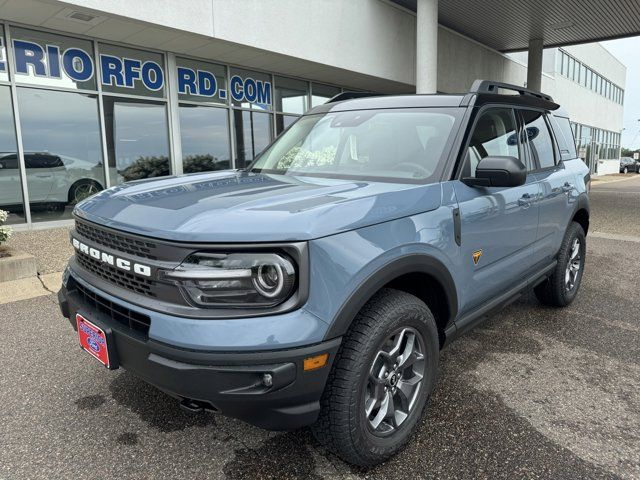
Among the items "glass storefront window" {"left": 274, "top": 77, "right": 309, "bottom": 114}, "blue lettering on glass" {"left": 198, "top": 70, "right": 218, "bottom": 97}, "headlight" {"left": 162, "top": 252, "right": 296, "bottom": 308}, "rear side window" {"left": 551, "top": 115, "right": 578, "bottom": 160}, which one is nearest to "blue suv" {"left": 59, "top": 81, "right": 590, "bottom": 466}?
"headlight" {"left": 162, "top": 252, "right": 296, "bottom": 308}

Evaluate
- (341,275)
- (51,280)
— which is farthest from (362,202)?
(51,280)

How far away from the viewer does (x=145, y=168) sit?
33.9 feet

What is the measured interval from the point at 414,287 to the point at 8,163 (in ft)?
28.1

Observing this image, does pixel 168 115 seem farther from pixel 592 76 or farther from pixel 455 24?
pixel 592 76

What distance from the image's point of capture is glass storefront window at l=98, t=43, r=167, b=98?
9.52m

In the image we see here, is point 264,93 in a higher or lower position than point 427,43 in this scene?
lower

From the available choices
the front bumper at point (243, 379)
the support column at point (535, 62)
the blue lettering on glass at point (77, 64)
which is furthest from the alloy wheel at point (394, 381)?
the support column at point (535, 62)

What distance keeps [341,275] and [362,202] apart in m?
0.39

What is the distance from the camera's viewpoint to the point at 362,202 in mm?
2139

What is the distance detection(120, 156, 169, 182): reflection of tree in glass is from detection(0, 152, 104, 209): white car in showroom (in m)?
0.55

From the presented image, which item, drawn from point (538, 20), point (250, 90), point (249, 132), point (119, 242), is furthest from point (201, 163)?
point (538, 20)

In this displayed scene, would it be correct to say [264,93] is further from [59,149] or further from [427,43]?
[59,149]

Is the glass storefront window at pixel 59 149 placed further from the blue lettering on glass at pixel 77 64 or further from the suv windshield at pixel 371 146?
the suv windshield at pixel 371 146

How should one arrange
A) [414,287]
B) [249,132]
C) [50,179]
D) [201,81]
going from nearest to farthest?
[414,287] < [50,179] < [201,81] < [249,132]
